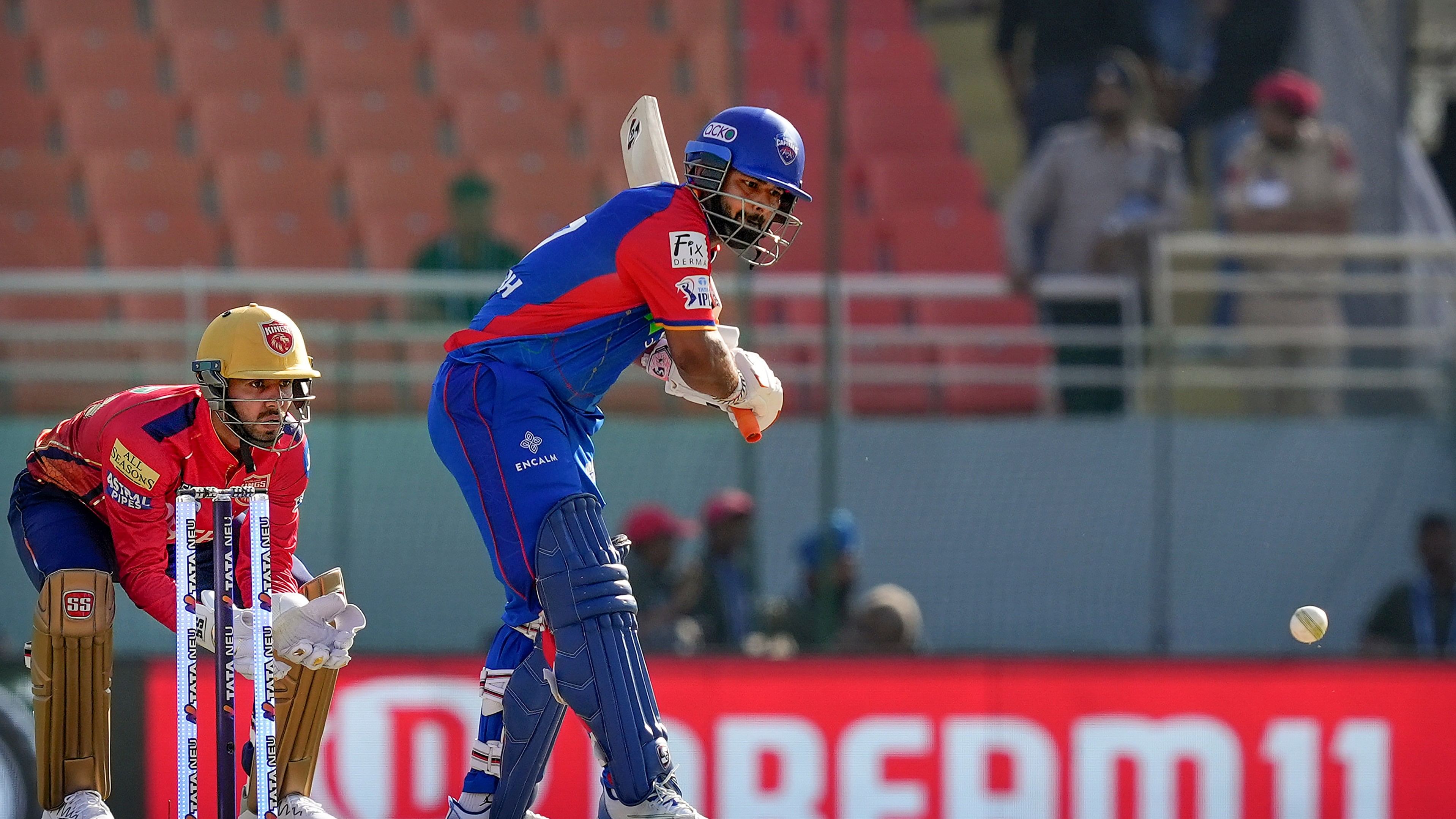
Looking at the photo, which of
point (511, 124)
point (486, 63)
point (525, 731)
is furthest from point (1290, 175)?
point (525, 731)

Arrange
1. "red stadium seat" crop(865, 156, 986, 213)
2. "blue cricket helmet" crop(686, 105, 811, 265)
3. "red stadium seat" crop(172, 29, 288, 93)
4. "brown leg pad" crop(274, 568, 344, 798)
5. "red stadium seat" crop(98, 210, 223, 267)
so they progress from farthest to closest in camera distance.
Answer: "red stadium seat" crop(172, 29, 288, 93) < "red stadium seat" crop(865, 156, 986, 213) < "red stadium seat" crop(98, 210, 223, 267) < "brown leg pad" crop(274, 568, 344, 798) < "blue cricket helmet" crop(686, 105, 811, 265)

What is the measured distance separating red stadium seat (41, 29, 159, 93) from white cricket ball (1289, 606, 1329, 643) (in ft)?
26.0

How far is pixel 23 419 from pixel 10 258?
7.16 feet

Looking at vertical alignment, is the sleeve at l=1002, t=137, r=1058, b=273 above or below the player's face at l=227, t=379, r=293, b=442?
above

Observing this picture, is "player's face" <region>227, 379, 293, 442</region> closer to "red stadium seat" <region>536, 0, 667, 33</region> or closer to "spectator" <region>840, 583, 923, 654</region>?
"spectator" <region>840, 583, 923, 654</region>

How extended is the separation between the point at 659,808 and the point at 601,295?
1369mm

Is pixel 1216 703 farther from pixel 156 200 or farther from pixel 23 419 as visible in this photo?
pixel 156 200

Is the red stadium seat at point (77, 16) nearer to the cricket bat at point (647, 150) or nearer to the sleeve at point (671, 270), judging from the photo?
the cricket bat at point (647, 150)

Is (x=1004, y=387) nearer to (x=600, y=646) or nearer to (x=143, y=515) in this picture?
(x=600, y=646)

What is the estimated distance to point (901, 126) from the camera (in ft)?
38.0

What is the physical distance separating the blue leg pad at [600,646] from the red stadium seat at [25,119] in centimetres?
753

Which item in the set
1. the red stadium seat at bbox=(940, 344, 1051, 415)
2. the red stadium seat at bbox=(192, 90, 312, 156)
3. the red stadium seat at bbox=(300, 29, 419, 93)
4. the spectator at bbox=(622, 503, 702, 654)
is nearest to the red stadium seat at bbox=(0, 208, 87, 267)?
the red stadium seat at bbox=(192, 90, 312, 156)

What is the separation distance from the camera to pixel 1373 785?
23.8 feet

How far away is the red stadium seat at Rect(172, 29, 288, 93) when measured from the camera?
1164cm
